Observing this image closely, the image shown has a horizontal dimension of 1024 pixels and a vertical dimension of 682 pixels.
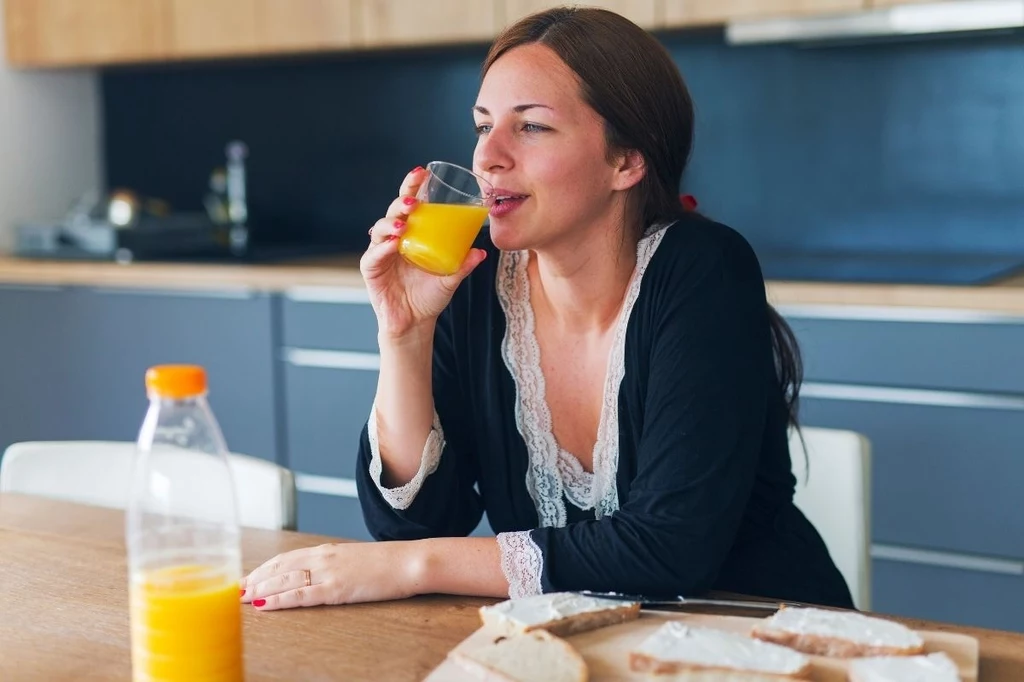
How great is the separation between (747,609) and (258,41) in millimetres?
2526

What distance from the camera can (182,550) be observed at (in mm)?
846

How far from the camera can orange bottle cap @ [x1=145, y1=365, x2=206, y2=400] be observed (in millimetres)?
776

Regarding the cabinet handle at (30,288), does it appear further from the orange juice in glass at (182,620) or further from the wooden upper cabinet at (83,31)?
the orange juice in glass at (182,620)

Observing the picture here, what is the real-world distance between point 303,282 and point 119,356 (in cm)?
65

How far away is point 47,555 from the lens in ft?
4.03

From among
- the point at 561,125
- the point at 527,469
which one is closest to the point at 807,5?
the point at 561,125

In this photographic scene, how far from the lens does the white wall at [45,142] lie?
3.51 meters

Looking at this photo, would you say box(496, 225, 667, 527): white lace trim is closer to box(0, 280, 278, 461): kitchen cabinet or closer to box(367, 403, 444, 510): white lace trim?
box(367, 403, 444, 510): white lace trim

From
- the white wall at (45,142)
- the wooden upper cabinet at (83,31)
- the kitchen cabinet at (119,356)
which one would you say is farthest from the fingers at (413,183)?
the white wall at (45,142)

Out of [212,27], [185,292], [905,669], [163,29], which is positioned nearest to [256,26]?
[212,27]

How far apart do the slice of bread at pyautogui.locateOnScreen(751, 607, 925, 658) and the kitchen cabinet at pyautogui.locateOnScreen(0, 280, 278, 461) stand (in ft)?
7.04

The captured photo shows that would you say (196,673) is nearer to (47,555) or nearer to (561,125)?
(47,555)

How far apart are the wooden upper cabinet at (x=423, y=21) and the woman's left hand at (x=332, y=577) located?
2002 millimetres

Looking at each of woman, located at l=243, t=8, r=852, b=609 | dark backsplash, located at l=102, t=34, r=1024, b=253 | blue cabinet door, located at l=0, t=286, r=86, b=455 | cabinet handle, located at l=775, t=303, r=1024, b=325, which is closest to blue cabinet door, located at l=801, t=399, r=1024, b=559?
cabinet handle, located at l=775, t=303, r=1024, b=325
